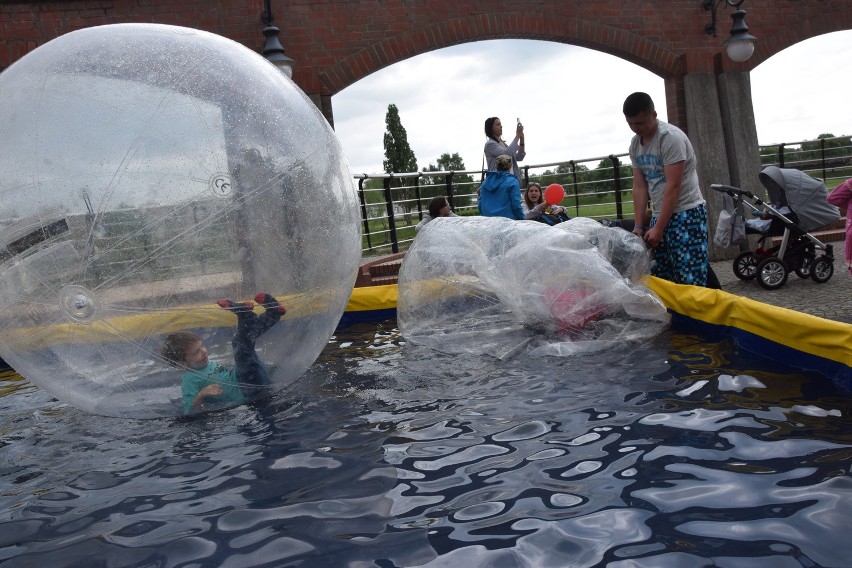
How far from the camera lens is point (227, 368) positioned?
339 cm

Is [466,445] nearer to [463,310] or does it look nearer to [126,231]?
[126,231]

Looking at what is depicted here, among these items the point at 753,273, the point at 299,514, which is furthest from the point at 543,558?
the point at 753,273

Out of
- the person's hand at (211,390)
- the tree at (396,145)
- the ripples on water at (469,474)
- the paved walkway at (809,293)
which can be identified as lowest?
the paved walkway at (809,293)

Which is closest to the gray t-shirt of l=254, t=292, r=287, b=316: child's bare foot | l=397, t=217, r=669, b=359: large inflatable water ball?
l=397, t=217, r=669, b=359: large inflatable water ball

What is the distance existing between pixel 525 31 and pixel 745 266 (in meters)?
4.09

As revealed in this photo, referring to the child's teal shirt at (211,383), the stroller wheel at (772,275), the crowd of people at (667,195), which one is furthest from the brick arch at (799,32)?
the child's teal shirt at (211,383)

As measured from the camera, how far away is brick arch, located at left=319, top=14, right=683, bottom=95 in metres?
9.01

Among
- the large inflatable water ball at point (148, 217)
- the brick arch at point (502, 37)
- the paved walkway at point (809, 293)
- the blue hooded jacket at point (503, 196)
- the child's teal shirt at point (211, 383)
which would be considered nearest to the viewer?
the large inflatable water ball at point (148, 217)

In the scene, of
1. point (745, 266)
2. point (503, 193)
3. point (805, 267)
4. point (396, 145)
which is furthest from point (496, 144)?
point (396, 145)

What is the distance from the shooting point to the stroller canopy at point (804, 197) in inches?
297

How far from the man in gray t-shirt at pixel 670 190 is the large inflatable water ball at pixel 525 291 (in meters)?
0.24

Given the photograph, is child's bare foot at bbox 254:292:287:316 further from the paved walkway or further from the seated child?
the paved walkway

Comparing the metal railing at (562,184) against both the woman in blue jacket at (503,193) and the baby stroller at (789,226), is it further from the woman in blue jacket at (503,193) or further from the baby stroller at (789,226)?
the baby stroller at (789,226)

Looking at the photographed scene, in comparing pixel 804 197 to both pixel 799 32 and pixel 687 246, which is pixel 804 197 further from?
pixel 799 32
